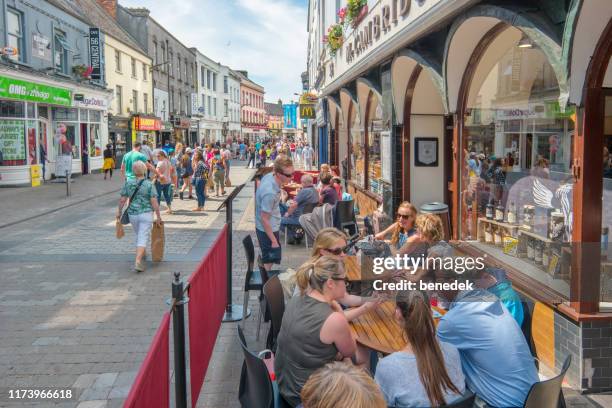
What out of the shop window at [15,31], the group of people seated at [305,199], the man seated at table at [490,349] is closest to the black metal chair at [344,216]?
the group of people seated at [305,199]

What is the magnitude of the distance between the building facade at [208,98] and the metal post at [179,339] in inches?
1966

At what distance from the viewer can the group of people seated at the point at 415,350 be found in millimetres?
2467

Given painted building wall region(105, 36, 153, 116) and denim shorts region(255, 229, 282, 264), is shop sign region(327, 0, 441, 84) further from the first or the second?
painted building wall region(105, 36, 153, 116)

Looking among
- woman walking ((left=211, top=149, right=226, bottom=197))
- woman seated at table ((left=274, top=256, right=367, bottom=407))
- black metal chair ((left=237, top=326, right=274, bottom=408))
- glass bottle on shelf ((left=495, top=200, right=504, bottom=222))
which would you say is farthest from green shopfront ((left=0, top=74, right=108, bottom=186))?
black metal chair ((left=237, top=326, right=274, bottom=408))

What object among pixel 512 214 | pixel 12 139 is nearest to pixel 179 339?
pixel 512 214

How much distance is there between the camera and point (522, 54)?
6.12 meters

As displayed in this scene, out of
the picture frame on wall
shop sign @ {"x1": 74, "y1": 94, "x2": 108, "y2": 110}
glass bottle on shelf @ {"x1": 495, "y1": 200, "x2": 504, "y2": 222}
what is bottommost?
glass bottle on shelf @ {"x1": 495, "y1": 200, "x2": 504, "y2": 222}

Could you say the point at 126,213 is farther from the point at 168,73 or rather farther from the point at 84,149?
the point at 168,73

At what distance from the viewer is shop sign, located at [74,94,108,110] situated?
25458mm

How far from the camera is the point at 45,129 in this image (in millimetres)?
23109

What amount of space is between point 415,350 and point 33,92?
2157cm

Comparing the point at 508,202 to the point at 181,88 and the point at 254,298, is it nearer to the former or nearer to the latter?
the point at 254,298

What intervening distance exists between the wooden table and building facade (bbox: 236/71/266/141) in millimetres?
70248

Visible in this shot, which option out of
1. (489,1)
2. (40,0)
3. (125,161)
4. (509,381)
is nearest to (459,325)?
(509,381)
